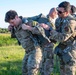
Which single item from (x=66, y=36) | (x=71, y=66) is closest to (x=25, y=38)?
(x=66, y=36)

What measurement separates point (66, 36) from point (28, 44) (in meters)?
0.98

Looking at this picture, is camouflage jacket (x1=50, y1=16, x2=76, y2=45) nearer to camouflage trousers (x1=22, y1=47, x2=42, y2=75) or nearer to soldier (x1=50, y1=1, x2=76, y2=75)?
soldier (x1=50, y1=1, x2=76, y2=75)

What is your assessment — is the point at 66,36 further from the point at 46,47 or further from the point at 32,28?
the point at 46,47

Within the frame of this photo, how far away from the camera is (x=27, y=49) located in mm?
7520

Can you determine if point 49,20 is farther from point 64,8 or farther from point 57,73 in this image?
point 57,73

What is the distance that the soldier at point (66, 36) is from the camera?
22.6 ft

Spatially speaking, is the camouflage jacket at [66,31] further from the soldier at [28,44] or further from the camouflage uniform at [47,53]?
the camouflage uniform at [47,53]

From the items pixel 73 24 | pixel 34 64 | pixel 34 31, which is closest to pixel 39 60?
pixel 34 64

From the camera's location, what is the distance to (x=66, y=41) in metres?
7.14

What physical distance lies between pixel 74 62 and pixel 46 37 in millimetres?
1021

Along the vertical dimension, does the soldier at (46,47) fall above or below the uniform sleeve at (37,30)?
below

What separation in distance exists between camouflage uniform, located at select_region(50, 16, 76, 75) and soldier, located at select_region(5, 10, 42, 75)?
43 centimetres

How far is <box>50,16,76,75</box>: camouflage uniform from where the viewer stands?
688 centimetres

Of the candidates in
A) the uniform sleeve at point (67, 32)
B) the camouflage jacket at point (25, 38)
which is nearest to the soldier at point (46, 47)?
the camouflage jacket at point (25, 38)
